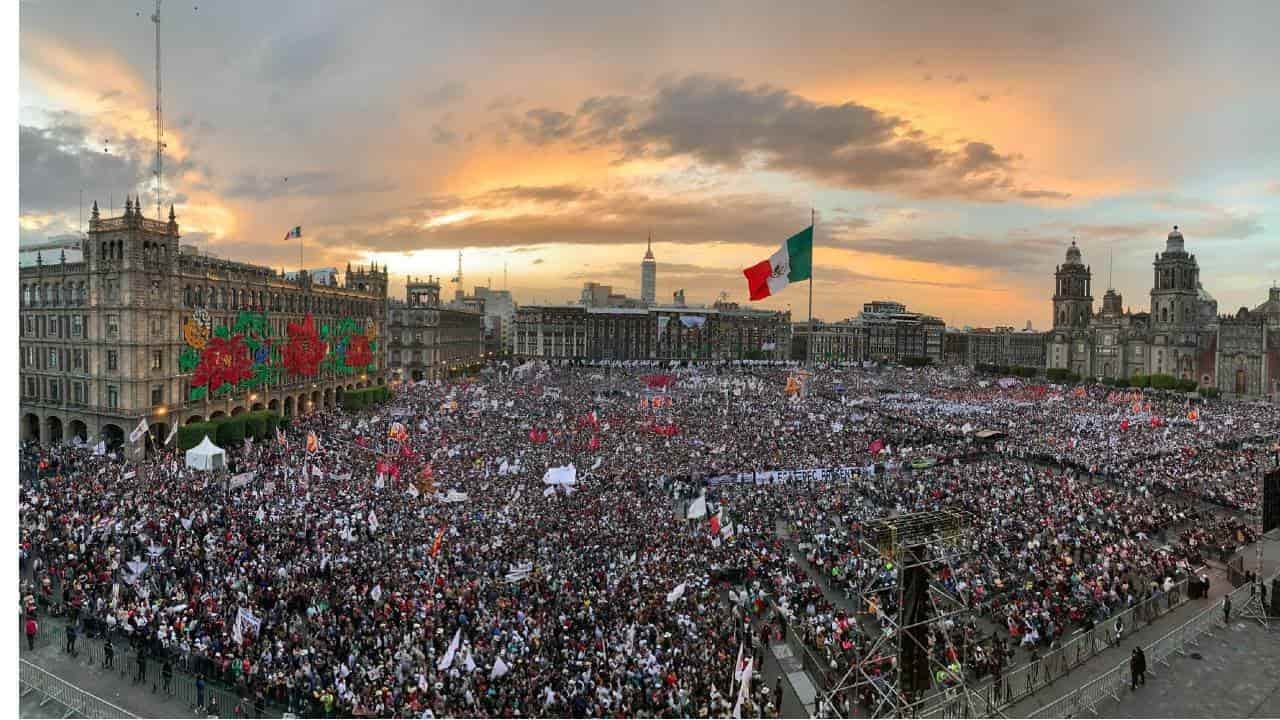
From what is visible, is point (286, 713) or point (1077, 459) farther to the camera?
point (1077, 459)

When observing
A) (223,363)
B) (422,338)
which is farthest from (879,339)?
(223,363)

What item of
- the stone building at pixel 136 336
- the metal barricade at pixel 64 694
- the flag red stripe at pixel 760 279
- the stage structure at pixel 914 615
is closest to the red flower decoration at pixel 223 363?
the stone building at pixel 136 336

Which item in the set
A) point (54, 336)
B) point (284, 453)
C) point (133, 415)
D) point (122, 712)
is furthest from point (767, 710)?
point (54, 336)

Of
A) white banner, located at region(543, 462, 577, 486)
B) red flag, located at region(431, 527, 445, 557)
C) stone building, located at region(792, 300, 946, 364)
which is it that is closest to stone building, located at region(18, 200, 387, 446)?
white banner, located at region(543, 462, 577, 486)

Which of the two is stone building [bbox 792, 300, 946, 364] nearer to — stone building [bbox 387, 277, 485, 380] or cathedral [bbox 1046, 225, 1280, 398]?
cathedral [bbox 1046, 225, 1280, 398]

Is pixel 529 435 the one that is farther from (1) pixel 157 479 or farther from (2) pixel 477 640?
(2) pixel 477 640

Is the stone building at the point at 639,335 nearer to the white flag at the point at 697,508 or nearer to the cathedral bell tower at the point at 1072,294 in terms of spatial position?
the cathedral bell tower at the point at 1072,294
